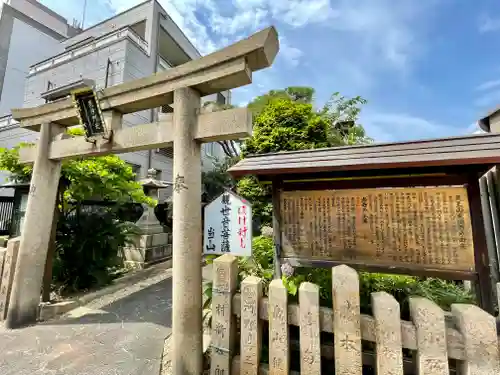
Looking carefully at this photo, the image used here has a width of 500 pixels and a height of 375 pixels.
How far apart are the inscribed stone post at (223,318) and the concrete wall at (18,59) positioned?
1949 centimetres

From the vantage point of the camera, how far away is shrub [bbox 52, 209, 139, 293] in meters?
6.42

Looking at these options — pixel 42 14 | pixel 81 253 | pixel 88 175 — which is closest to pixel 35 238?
pixel 88 175

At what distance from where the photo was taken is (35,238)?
178 inches

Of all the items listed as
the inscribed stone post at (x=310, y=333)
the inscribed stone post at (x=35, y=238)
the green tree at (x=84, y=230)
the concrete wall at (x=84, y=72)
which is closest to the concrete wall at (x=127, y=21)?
the concrete wall at (x=84, y=72)

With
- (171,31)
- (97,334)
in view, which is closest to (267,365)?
(97,334)

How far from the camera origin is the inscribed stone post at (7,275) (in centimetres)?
465

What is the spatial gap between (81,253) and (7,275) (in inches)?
68.3

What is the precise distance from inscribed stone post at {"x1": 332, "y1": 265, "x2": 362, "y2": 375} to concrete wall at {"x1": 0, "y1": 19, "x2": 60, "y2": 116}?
2073 centimetres

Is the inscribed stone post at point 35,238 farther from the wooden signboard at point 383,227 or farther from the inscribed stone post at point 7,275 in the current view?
the wooden signboard at point 383,227

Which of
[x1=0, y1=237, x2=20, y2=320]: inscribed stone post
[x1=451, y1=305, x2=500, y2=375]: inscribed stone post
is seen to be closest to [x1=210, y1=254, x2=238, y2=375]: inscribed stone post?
A: [x1=451, y1=305, x2=500, y2=375]: inscribed stone post

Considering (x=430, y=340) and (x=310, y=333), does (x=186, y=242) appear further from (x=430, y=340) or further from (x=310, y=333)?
(x=430, y=340)

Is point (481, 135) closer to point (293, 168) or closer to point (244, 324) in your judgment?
point (293, 168)

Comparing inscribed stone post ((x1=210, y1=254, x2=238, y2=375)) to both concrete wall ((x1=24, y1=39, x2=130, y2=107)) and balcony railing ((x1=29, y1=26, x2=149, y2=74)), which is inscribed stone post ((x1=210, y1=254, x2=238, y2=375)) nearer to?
concrete wall ((x1=24, y1=39, x2=130, y2=107))

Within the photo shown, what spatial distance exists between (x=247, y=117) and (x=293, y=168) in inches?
A: 39.5
